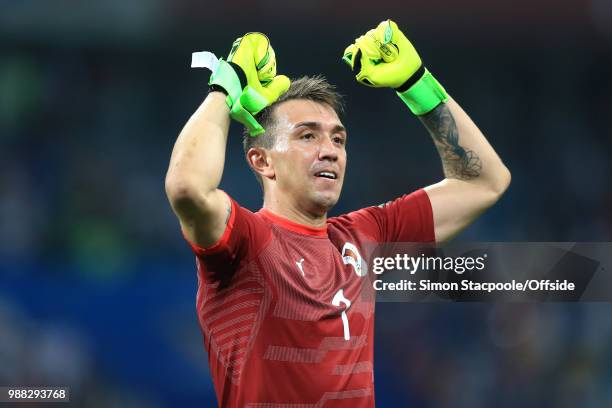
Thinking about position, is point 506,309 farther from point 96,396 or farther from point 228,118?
point 228,118

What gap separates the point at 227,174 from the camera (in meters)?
5.31

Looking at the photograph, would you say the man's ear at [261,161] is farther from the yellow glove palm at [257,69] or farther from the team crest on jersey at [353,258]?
the team crest on jersey at [353,258]

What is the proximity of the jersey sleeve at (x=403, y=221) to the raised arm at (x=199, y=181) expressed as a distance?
771 millimetres

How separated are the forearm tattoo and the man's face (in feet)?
1.35

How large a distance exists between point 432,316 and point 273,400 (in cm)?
303

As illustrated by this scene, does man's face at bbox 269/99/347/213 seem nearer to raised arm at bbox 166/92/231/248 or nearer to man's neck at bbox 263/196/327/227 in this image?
man's neck at bbox 263/196/327/227

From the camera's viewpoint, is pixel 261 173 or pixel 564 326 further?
pixel 564 326

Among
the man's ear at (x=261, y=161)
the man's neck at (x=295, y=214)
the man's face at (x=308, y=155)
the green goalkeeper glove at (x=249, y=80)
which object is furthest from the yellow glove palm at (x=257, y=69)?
the man's neck at (x=295, y=214)

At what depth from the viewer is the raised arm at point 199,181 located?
2.04m

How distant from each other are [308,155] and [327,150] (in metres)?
0.07

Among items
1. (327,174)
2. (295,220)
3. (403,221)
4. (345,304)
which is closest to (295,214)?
(295,220)

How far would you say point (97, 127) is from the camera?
5.28m

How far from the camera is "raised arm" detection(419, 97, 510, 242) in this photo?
2830mm

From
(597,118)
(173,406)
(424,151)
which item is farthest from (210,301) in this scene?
(597,118)
